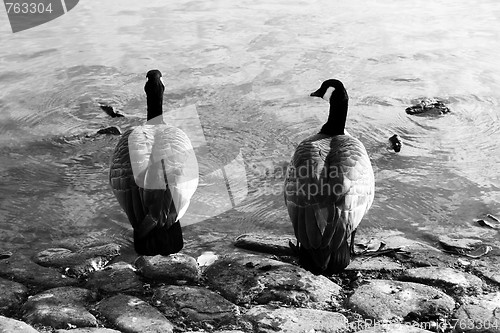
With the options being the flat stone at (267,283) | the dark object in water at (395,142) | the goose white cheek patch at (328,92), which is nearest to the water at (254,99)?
the dark object in water at (395,142)

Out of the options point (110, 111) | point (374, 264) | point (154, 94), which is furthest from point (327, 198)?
point (110, 111)

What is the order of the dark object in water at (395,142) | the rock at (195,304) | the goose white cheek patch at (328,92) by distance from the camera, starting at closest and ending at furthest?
the rock at (195,304) → the goose white cheek patch at (328,92) → the dark object in water at (395,142)

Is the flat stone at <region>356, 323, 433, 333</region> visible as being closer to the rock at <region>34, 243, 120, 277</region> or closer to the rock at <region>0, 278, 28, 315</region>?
the rock at <region>34, 243, 120, 277</region>

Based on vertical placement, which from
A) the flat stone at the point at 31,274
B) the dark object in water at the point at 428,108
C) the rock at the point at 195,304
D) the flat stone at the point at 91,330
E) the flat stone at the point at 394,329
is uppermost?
the flat stone at the point at 91,330

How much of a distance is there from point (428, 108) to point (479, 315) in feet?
12.6

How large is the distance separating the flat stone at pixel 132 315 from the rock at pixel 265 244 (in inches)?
41.1

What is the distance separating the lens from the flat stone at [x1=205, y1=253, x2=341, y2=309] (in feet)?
14.3

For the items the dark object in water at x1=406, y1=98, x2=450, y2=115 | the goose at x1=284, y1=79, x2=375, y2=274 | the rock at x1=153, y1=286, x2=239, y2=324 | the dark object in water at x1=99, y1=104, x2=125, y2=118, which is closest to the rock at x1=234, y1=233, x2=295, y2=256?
the goose at x1=284, y1=79, x2=375, y2=274

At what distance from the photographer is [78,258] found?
15.7 feet

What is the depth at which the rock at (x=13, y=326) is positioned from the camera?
378 centimetres

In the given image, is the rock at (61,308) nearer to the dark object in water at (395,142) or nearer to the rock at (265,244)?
the rock at (265,244)

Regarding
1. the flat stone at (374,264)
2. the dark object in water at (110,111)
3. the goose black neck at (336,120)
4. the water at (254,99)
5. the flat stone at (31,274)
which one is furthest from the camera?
→ the dark object in water at (110,111)

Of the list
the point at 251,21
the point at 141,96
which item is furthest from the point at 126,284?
the point at 251,21

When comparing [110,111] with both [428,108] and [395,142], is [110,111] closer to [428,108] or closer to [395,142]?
[395,142]
